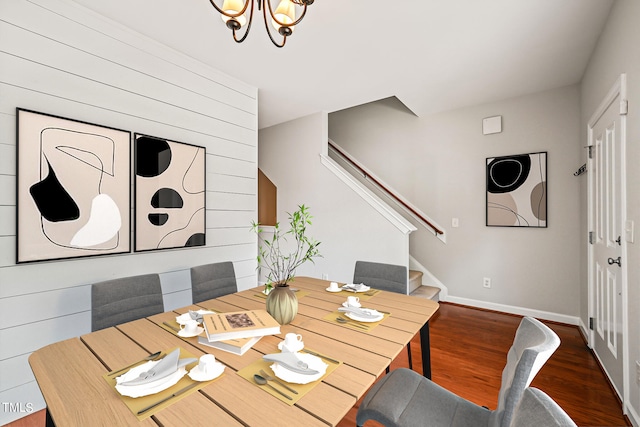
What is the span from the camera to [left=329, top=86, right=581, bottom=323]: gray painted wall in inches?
130

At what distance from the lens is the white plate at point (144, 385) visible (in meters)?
0.85

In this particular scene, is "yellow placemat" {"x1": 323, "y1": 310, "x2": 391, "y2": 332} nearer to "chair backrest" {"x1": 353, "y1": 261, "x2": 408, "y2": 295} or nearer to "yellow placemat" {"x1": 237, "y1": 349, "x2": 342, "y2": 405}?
"yellow placemat" {"x1": 237, "y1": 349, "x2": 342, "y2": 405}

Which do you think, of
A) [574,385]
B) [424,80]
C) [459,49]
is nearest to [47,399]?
[574,385]

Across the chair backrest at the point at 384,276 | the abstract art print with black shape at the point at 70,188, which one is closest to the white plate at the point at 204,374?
the chair backrest at the point at 384,276

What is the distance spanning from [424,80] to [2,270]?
384 cm

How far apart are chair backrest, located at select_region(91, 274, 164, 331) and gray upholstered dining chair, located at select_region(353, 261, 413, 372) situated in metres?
1.46

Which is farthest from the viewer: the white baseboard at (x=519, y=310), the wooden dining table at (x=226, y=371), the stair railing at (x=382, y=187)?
the stair railing at (x=382, y=187)

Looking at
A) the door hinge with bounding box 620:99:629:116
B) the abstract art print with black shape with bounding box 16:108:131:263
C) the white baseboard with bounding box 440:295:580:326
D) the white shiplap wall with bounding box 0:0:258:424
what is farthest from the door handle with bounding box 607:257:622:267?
the abstract art print with black shape with bounding box 16:108:131:263

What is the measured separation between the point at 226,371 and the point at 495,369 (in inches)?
90.9

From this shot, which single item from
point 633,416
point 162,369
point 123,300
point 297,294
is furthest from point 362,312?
point 633,416

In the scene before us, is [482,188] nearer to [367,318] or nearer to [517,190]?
[517,190]

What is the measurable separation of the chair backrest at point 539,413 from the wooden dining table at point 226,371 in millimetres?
398

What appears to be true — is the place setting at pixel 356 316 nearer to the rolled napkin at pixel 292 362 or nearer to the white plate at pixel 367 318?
the white plate at pixel 367 318

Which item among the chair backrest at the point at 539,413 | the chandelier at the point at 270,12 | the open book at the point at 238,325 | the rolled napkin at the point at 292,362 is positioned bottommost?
the rolled napkin at the point at 292,362
